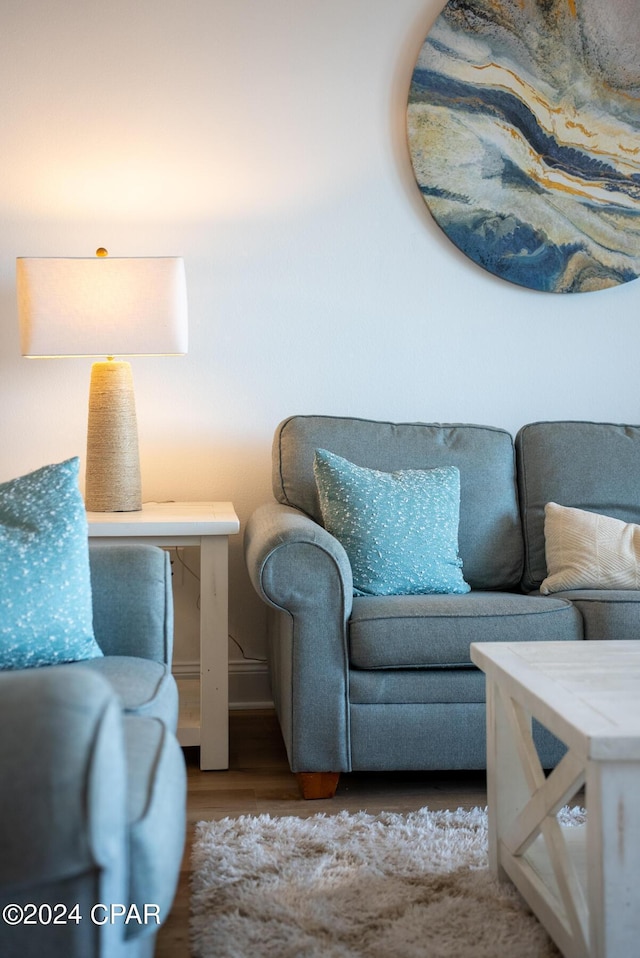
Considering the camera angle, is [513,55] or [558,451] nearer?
[558,451]

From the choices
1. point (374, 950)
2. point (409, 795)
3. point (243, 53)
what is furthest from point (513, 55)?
point (374, 950)

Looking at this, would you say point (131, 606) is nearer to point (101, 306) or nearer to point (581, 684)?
point (581, 684)

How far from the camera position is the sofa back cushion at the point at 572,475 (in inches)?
108

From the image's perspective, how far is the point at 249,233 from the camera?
3012 millimetres

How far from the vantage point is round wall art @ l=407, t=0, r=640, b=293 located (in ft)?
9.95

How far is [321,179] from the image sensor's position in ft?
9.95

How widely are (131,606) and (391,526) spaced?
815 mm

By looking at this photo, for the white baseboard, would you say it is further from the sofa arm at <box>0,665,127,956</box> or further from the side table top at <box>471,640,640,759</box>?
the sofa arm at <box>0,665,127,956</box>

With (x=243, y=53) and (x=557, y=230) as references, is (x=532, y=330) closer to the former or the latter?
(x=557, y=230)

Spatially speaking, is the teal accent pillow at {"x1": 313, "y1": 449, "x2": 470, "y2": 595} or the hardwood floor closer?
the hardwood floor

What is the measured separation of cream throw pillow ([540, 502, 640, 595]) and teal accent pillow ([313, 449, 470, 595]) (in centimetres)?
27

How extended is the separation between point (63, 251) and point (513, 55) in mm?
1580

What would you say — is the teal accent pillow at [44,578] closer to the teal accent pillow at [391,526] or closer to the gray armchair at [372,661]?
the gray armchair at [372,661]

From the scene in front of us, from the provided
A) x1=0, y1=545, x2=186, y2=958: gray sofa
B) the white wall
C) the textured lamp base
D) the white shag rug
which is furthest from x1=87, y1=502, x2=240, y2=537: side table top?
x1=0, y1=545, x2=186, y2=958: gray sofa
